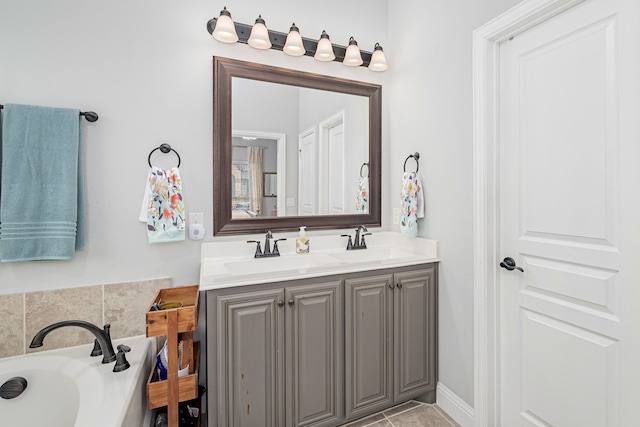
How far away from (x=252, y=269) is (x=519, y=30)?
6.29 feet

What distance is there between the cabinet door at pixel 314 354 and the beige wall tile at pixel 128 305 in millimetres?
834

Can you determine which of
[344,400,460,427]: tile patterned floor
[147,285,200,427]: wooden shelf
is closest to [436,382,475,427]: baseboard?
[344,400,460,427]: tile patterned floor

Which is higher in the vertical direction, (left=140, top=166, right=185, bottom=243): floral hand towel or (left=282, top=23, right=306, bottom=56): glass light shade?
(left=282, top=23, right=306, bottom=56): glass light shade

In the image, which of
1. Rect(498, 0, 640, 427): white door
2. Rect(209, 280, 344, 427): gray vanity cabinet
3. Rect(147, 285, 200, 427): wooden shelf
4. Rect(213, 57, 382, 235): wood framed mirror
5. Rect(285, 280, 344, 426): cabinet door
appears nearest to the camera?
Rect(498, 0, 640, 427): white door

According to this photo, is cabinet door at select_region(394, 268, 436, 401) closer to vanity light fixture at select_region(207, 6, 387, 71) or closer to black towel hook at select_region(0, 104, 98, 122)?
vanity light fixture at select_region(207, 6, 387, 71)

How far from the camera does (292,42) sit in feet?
6.42

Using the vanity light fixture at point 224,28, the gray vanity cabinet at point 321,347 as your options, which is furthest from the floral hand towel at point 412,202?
the vanity light fixture at point 224,28

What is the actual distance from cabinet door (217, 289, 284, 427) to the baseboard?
3.42 feet

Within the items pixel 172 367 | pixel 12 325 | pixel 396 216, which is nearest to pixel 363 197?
pixel 396 216

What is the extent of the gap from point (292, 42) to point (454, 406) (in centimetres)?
245

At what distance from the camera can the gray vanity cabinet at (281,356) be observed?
1469 mm

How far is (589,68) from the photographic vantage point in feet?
4.20

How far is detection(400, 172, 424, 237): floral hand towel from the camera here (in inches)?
81.3

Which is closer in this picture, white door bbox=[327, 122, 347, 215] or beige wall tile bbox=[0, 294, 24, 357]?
beige wall tile bbox=[0, 294, 24, 357]
